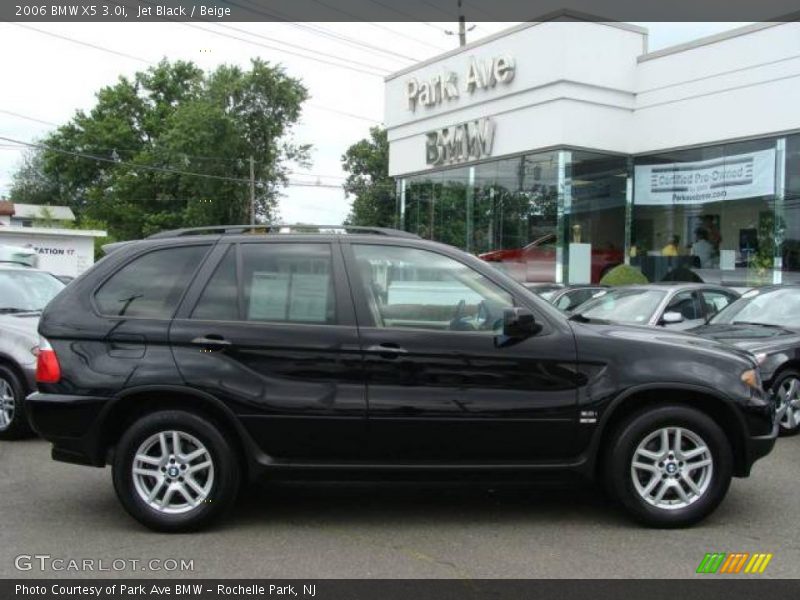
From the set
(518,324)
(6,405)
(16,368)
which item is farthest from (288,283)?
(6,405)

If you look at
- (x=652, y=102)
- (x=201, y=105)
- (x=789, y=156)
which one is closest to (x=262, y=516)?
(x=789, y=156)

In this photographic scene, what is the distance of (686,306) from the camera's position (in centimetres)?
981

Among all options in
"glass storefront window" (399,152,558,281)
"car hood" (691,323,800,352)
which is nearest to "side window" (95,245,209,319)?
"car hood" (691,323,800,352)

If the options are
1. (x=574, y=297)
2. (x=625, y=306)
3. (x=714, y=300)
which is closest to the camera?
(x=625, y=306)

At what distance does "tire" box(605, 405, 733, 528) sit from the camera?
15.8ft

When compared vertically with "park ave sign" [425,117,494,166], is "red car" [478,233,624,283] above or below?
below

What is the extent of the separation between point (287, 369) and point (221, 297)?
656mm

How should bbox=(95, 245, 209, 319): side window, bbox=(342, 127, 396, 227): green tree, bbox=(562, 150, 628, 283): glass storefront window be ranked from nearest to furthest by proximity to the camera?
bbox=(95, 245, 209, 319): side window, bbox=(562, 150, 628, 283): glass storefront window, bbox=(342, 127, 396, 227): green tree

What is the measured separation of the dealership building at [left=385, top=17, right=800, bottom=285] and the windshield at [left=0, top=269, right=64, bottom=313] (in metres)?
13.6

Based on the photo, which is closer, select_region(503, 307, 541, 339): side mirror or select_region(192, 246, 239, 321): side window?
select_region(503, 307, 541, 339): side mirror

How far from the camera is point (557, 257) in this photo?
2005cm

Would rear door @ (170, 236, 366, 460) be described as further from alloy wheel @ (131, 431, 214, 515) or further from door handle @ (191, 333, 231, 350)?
alloy wheel @ (131, 431, 214, 515)

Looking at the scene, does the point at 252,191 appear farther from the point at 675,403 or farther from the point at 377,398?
the point at 675,403

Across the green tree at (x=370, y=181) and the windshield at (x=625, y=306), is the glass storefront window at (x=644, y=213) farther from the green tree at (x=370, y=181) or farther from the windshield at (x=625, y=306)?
the green tree at (x=370, y=181)
